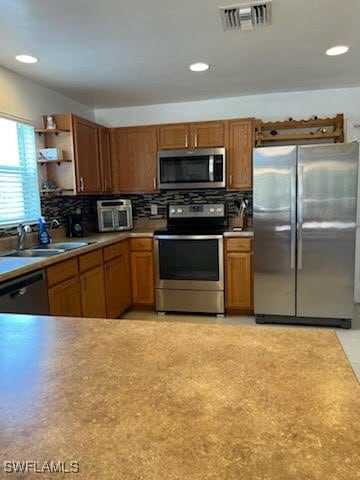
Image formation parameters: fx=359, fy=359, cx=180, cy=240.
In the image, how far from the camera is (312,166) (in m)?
3.16

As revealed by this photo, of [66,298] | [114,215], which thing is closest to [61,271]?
[66,298]

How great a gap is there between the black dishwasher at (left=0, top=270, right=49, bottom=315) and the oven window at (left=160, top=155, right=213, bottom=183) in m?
1.95

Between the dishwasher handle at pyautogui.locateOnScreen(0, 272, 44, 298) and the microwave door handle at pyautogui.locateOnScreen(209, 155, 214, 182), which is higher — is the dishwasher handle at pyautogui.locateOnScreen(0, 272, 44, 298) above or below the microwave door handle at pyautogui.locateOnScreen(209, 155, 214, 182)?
below

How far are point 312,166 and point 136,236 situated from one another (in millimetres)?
1847

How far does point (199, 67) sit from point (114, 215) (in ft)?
5.91

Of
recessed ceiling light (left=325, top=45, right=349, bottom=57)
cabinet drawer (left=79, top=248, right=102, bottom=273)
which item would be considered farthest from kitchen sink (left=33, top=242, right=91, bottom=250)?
recessed ceiling light (left=325, top=45, right=349, bottom=57)

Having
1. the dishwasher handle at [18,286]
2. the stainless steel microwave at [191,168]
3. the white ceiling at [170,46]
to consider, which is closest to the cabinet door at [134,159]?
the stainless steel microwave at [191,168]

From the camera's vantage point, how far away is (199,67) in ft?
9.64

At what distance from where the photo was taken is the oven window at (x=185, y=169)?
12.4 feet

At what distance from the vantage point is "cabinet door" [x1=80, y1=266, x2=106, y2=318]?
2887 millimetres

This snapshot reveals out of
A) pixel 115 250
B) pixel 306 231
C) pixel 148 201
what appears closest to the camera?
pixel 306 231

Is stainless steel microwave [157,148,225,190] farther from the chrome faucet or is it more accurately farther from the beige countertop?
the chrome faucet

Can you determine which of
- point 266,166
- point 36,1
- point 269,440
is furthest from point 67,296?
point 269,440

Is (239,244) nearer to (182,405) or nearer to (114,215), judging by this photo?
(114,215)
